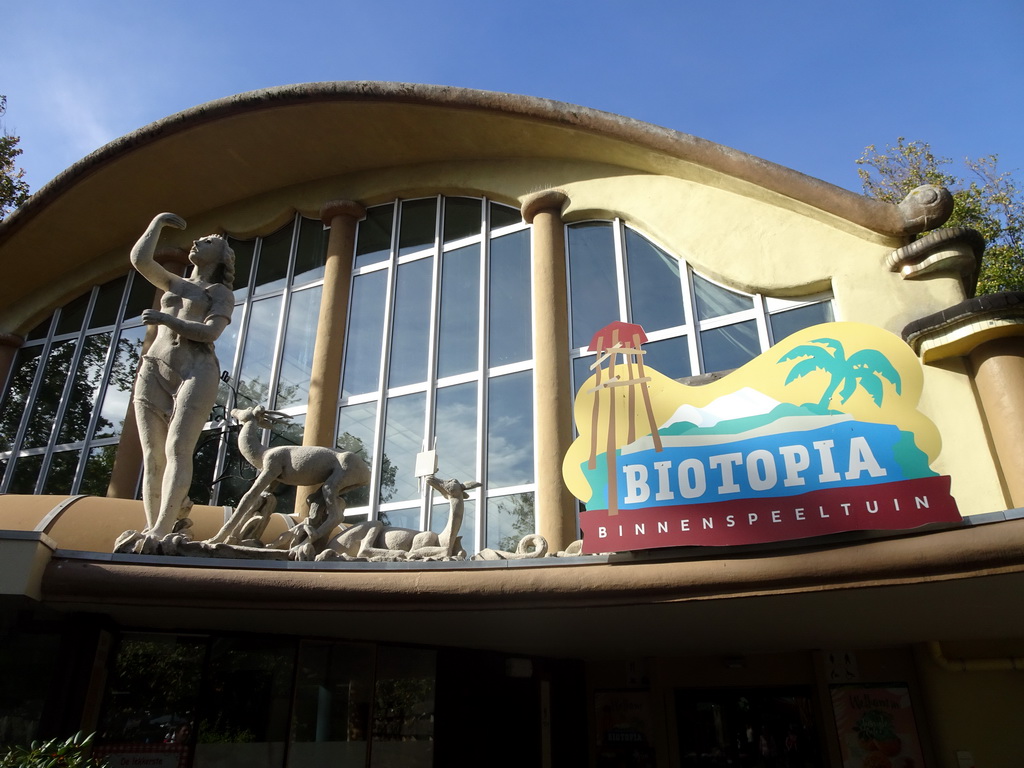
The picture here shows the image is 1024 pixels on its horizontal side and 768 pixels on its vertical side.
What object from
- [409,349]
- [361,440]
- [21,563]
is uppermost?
[409,349]

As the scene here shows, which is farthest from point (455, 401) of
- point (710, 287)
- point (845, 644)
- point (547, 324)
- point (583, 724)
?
point (845, 644)

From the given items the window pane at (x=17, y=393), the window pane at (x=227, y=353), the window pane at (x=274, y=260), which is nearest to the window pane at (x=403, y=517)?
the window pane at (x=227, y=353)

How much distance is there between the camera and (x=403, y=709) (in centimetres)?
747

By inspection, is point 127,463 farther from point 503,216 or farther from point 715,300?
point 715,300

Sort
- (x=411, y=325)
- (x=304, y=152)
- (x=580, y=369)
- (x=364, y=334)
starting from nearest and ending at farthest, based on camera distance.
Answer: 1. (x=580, y=369)
2. (x=411, y=325)
3. (x=364, y=334)
4. (x=304, y=152)

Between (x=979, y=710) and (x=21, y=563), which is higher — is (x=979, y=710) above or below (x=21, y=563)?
below

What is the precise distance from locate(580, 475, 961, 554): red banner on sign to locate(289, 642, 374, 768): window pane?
2.86 metres

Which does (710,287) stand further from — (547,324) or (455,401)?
(455,401)

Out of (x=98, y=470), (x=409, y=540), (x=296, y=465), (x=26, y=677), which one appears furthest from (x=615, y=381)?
(x=98, y=470)

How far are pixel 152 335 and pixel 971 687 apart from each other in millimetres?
12149

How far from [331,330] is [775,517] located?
24.6ft

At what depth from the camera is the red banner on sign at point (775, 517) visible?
17.5 feet

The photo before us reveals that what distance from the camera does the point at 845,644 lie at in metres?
7.90

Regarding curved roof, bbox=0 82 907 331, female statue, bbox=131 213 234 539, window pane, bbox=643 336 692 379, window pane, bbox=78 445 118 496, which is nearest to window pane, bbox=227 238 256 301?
curved roof, bbox=0 82 907 331
